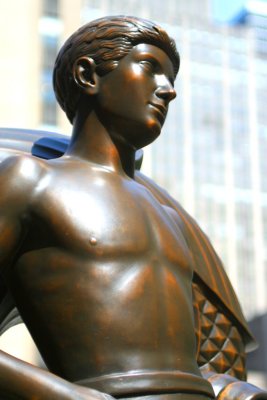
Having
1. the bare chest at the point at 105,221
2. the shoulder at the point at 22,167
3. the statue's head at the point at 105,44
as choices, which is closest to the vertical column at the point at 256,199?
the statue's head at the point at 105,44

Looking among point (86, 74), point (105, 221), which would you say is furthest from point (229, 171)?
point (105, 221)

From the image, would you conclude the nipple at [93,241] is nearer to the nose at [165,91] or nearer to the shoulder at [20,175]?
the shoulder at [20,175]

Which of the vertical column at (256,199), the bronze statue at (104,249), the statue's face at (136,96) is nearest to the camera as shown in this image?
the bronze statue at (104,249)

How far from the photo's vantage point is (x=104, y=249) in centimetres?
189

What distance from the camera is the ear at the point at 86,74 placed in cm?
215

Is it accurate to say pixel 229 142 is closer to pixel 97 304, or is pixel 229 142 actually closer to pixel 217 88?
pixel 217 88

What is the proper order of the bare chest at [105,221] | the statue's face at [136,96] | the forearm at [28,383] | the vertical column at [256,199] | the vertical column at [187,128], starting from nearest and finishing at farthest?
the forearm at [28,383] < the bare chest at [105,221] < the statue's face at [136,96] < the vertical column at [256,199] < the vertical column at [187,128]

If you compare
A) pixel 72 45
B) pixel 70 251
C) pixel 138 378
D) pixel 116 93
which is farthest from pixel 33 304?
pixel 72 45

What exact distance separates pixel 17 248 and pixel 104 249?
0.64 ft

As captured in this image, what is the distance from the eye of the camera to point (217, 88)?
180ft

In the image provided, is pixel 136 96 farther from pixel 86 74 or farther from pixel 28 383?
pixel 28 383

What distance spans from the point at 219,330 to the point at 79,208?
0.69m

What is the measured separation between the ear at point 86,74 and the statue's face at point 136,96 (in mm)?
21

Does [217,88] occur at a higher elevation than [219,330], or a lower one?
lower
